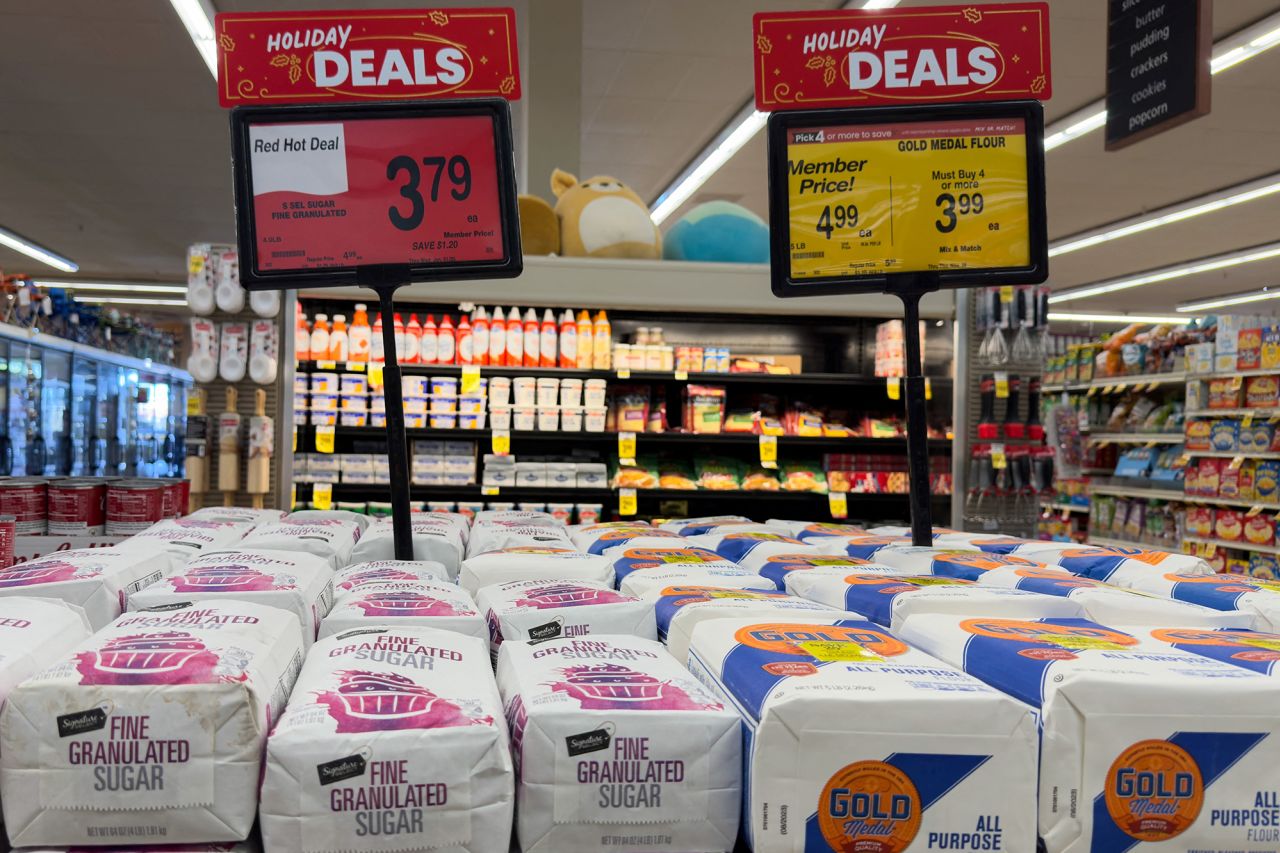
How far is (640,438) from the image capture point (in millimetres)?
5102

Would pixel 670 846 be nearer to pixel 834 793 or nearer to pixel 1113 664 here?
pixel 834 793

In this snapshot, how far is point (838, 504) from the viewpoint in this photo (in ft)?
16.8

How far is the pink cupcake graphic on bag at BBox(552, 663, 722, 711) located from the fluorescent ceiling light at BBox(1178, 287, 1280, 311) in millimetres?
18478

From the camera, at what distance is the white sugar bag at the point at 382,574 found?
153cm

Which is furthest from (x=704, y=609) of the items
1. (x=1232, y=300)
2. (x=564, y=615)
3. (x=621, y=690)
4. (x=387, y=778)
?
(x=1232, y=300)

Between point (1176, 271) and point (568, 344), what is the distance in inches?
558

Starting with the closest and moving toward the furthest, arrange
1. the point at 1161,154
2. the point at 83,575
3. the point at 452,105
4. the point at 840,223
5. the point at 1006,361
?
1. the point at 83,575
2. the point at 452,105
3. the point at 840,223
4. the point at 1006,361
5. the point at 1161,154

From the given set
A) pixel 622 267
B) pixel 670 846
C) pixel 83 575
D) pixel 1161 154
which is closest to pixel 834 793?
pixel 670 846

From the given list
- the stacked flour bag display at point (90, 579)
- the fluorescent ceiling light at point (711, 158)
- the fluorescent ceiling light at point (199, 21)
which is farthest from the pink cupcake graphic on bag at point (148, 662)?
the fluorescent ceiling light at point (711, 158)

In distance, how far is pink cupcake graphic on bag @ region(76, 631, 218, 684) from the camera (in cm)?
92

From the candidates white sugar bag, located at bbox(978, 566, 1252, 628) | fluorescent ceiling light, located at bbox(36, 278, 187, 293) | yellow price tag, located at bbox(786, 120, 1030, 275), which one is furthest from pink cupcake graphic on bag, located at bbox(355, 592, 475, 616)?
fluorescent ceiling light, located at bbox(36, 278, 187, 293)

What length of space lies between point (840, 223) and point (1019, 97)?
434 mm

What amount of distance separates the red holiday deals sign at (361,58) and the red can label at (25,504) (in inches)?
74.3

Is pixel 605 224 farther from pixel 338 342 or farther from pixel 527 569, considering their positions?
pixel 527 569
